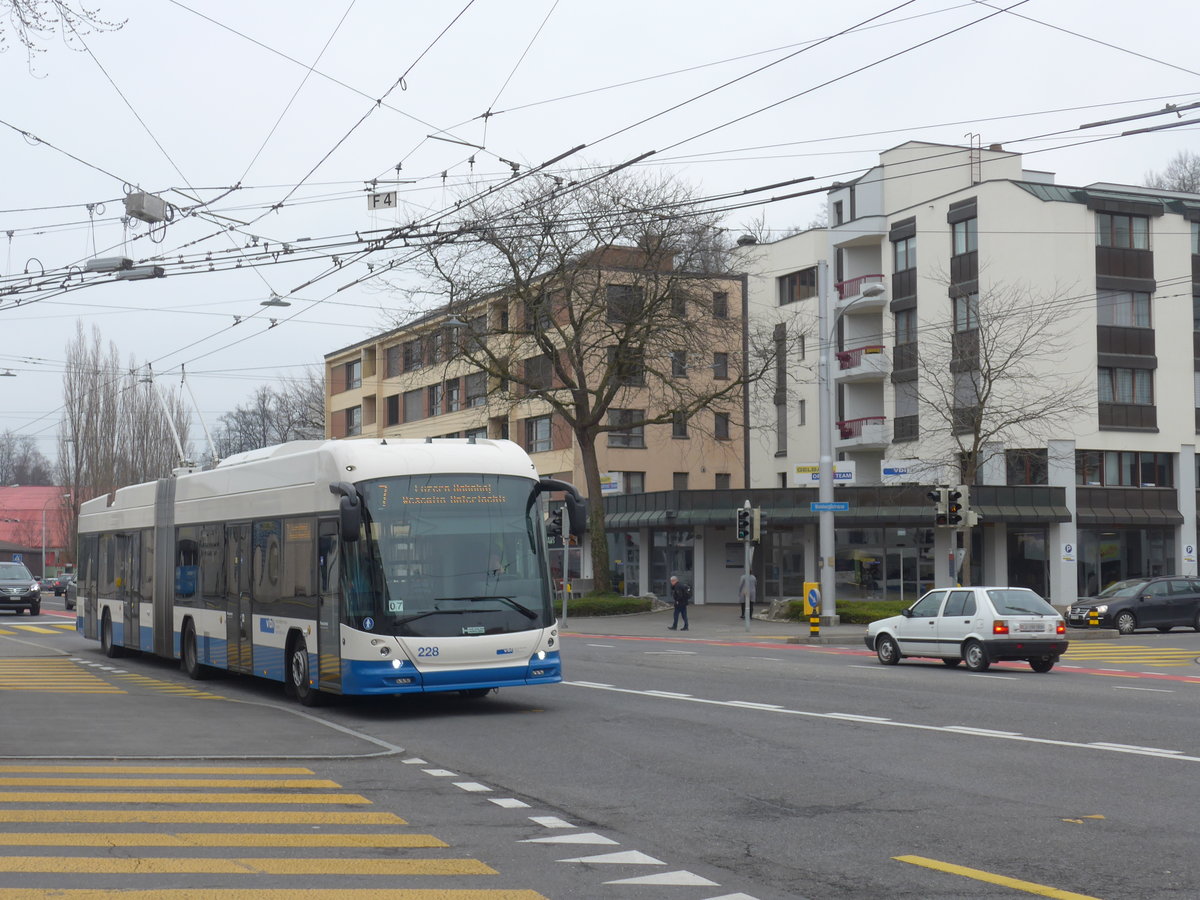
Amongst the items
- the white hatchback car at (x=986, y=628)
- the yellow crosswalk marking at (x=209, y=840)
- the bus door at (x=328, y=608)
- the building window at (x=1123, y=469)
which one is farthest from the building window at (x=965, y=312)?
the yellow crosswalk marking at (x=209, y=840)

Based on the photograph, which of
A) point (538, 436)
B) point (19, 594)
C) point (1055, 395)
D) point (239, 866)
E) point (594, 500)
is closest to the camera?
point (239, 866)

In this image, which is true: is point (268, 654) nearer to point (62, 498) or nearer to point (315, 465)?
point (315, 465)

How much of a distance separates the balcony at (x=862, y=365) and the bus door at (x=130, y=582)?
36162 mm

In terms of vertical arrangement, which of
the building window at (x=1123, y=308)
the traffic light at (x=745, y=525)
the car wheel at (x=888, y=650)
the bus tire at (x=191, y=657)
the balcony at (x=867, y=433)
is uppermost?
the building window at (x=1123, y=308)

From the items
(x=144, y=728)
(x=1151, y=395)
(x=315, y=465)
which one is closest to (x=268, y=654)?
(x=315, y=465)

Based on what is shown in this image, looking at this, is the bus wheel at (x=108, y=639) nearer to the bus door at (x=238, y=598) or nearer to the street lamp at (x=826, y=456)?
the bus door at (x=238, y=598)

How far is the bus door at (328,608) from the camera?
52.0 feet

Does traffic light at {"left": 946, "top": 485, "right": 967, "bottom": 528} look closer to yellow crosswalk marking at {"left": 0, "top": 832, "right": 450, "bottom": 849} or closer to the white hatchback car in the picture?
the white hatchback car

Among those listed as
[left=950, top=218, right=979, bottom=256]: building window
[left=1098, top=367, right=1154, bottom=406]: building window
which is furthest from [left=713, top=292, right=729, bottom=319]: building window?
[left=1098, top=367, right=1154, bottom=406]: building window

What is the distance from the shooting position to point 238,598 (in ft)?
64.0

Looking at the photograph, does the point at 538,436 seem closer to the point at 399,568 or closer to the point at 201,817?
the point at 399,568

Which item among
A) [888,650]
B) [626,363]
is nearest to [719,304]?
[626,363]

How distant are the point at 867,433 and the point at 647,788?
49301 millimetres

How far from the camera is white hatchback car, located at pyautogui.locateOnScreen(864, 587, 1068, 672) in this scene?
77.5ft
